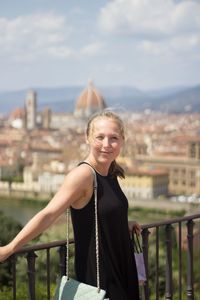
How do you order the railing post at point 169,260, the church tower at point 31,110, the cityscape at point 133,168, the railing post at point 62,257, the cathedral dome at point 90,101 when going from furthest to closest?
the church tower at point 31,110 → the cathedral dome at point 90,101 → the cityscape at point 133,168 → the railing post at point 169,260 → the railing post at point 62,257

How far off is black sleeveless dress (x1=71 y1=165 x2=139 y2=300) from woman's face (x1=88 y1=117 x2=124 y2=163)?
0.06 m

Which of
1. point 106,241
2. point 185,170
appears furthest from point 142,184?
point 106,241

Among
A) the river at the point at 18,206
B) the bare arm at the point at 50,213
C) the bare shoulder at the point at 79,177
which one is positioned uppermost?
the bare shoulder at the point at 79,177

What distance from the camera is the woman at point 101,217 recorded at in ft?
5.20

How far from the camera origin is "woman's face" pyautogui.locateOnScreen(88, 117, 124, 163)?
→ 67.2 inches

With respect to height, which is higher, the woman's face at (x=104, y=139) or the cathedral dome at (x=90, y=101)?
the cathedral dome at (x=90, y=101)

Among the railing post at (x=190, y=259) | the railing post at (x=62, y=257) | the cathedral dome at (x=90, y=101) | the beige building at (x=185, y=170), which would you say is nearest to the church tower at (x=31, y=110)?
the cathedral dome at (x=90, y=101)

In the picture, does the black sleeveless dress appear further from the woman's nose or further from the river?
the river

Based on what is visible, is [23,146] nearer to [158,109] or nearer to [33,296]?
[33,296]

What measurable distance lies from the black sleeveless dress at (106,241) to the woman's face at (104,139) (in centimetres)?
6

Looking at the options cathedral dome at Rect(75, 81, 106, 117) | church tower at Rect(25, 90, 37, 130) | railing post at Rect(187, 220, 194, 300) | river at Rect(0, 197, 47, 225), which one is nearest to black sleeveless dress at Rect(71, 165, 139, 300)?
railing post at Rect(187, 220, 194, 300)

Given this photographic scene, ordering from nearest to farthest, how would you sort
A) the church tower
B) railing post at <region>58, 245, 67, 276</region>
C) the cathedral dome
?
railing post at <region>58, 245, 67, 276</region>, the cathedral dome, the church tower

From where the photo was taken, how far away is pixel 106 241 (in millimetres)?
1646

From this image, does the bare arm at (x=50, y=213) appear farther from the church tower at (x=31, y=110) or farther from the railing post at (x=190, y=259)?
the church tower at (x=31, y=110)
